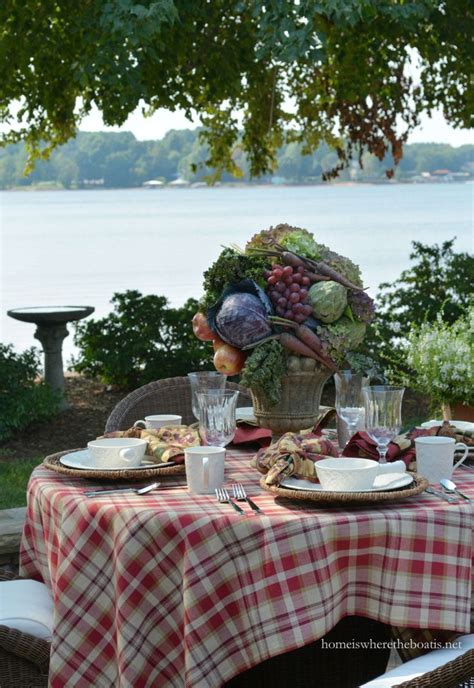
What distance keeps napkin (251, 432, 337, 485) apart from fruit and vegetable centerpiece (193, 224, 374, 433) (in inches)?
11.6

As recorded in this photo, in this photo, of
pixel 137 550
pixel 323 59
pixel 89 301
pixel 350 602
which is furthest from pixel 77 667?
pixel 89 301

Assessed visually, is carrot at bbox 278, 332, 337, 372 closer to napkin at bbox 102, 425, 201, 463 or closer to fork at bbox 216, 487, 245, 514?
napkin at bbox 102, 425, 201, 463

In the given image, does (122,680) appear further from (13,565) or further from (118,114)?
(118,114)

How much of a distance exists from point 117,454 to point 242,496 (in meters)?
0.48

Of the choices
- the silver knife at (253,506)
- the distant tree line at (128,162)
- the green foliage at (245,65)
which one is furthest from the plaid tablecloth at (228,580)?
the distant tree line at (128,162)

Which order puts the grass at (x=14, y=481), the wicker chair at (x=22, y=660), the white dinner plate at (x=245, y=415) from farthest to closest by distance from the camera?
the grass at (x=14, y=481) → the white dinner plate at (x=245, y=415) → the wicker chair at (x=22, y=660)

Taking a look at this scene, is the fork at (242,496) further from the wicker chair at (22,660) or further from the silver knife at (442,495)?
the wicker chair at (22,660)

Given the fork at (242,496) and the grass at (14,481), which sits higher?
the fork at (242,496)

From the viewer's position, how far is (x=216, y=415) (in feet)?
9.64

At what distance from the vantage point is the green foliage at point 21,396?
314 inches

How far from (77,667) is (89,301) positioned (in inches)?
631

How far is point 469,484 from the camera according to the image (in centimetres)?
287

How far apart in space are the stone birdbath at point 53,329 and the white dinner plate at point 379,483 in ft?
20.6

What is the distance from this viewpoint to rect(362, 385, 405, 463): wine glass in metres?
2.88
